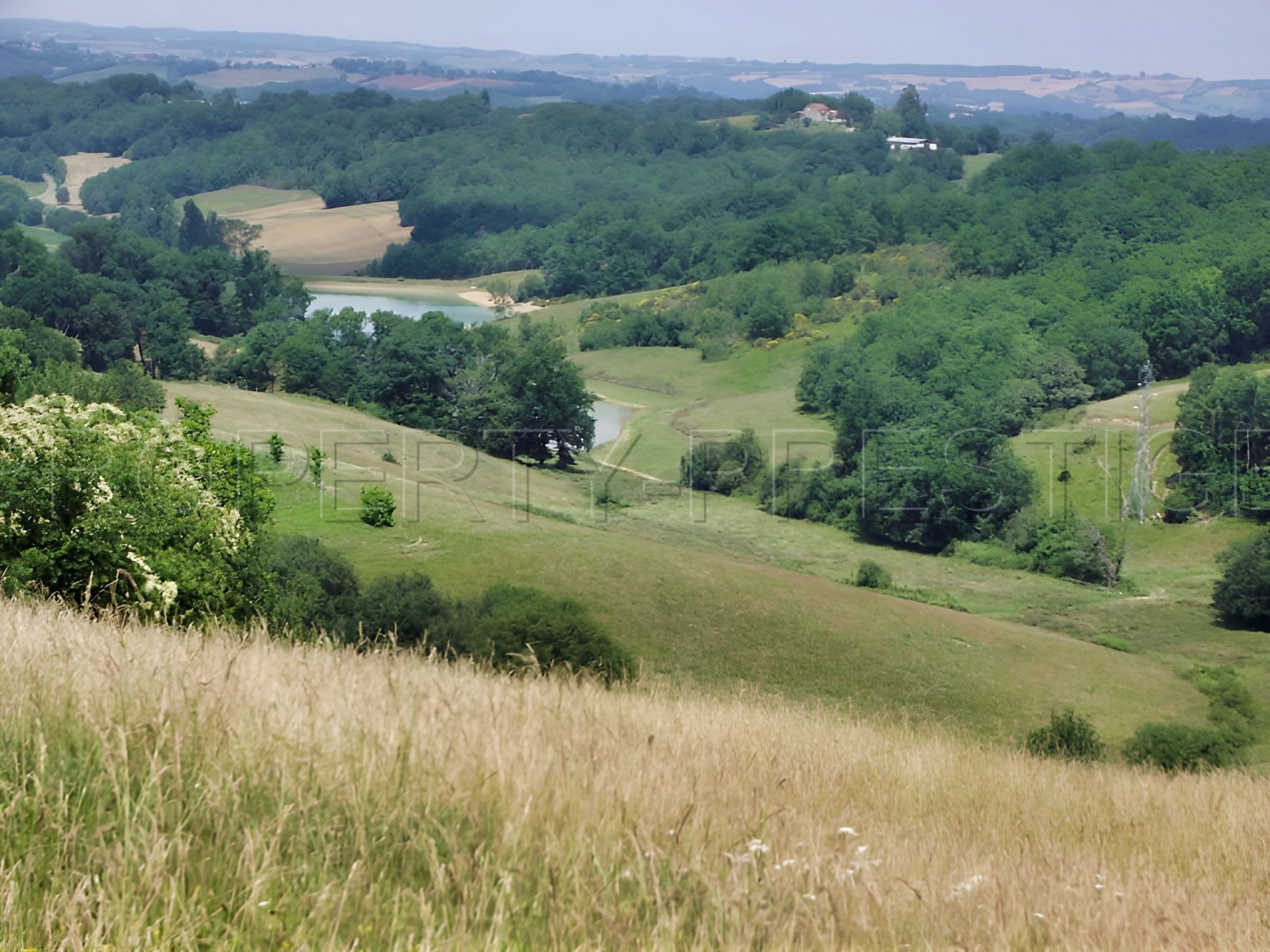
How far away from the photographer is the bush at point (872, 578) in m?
44.8

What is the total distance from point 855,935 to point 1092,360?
276 ft

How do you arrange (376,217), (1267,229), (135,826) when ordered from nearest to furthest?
(135,826)
(1267,229)
(376,217)

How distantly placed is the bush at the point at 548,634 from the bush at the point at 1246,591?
2923 centimetres

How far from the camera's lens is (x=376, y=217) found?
554 ft

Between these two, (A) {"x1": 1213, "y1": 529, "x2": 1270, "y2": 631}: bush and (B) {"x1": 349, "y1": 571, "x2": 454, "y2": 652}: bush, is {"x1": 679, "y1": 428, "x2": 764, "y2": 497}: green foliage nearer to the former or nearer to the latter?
(A) {"x1": 1213, "y1": 529, "x2": 1270, "y2": 631}: bush

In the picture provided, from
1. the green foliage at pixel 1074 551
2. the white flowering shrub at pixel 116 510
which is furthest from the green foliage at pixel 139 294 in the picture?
the white flowering shrub at pixel 116 510

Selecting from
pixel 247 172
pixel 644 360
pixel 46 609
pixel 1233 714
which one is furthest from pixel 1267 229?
pixel 247 172

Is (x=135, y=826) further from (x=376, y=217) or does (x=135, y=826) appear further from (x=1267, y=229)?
(x=376, y=217)

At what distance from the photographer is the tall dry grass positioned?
3.48 m

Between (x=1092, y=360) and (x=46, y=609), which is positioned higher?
(x=46, y=609)

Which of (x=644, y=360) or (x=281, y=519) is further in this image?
(x=644, y=360)

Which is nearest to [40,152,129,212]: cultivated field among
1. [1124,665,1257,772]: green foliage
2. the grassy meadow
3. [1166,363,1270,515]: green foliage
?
the grassy meadow

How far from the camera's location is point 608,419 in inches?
3226

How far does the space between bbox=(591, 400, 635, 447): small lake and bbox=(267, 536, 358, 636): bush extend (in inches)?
1740
